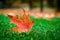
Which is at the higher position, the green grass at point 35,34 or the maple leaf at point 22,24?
the maple leaf at point 22,24

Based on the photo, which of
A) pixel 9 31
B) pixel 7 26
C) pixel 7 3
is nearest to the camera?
pixel 9 31

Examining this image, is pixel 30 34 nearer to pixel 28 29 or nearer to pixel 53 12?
pixel 28 29

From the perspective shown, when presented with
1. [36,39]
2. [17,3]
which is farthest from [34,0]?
[36,39]

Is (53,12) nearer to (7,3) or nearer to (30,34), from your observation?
(7,3)

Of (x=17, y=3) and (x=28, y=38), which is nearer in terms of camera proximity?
(x=28, y=38)

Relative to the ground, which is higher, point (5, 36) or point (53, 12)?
point (5, 36)

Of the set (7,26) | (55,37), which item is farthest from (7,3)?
(55,37)

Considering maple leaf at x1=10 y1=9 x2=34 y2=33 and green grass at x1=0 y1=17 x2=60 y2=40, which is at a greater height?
maple leaf at x1=10 y1=9 x2=34 y2=33

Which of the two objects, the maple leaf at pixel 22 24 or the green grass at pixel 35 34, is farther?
the maple leaf at pixel 22 24

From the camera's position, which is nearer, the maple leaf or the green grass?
the green grass

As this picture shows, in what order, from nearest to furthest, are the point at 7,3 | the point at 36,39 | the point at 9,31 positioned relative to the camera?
1. the point at 36,39
2. the point at 9,31
3. the point at 7,3
